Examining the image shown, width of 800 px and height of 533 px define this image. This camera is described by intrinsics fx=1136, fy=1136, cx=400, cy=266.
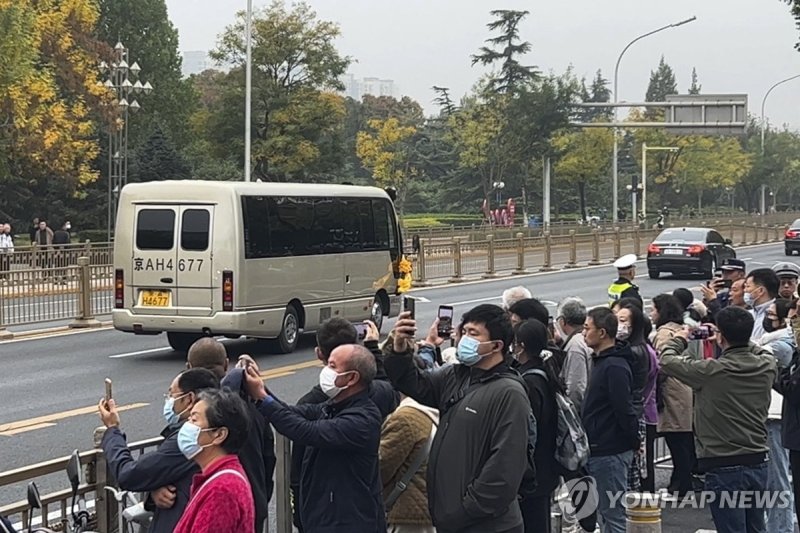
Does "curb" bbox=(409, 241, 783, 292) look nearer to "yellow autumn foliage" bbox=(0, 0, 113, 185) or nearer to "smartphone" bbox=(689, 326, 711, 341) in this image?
"yellow autumn foliage" bbox=(0, 0, 113, 185)

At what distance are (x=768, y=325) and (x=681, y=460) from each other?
5.15ft

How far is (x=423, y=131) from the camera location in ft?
293

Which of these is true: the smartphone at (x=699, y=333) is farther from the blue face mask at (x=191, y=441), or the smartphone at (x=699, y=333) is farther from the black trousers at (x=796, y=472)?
the blue face mask at (x=191, y=441)

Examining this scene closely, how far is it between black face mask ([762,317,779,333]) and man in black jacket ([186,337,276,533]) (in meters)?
4.12

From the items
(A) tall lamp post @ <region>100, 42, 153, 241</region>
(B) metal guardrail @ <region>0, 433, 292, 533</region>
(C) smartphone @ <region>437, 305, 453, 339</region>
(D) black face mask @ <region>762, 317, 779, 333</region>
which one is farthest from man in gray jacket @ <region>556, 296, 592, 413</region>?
(A) tall lamp post @ <region>100, 42, 153, 241</region>

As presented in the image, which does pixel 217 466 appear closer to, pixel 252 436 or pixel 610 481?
pixel 252 436

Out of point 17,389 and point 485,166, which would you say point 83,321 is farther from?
point 485,166

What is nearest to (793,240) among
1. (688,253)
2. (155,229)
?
(688,253)

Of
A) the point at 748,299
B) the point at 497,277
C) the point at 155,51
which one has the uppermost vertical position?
the point at 155,51

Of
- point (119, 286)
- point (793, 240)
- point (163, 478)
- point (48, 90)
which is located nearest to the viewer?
point (163, 478)

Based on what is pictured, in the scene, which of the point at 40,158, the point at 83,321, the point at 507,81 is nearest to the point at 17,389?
the point at 83,321

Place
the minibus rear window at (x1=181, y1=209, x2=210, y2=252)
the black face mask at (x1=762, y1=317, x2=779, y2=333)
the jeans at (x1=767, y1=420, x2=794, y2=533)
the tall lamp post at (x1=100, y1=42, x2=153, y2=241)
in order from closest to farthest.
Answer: the jeans at (x1=767, y1=420, x2=794, y2=533)
the black face mask at (x1=762, y1=317, x2=779, y2=333)
the minibus rear window at (x1=181, y1=209, x2=210, y2=252)
the tall lamp post at (x1=100, y1=42, x2=153, y2=241)

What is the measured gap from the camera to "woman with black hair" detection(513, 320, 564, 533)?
20.6ft

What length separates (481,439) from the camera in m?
5.37
